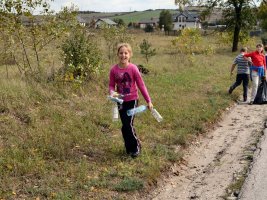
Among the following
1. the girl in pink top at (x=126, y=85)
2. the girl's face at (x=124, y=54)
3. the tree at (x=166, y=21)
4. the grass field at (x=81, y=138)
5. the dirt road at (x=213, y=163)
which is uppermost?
the tree at (x=166, y=21)

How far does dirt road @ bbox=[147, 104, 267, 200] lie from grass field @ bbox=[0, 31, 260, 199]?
238mm

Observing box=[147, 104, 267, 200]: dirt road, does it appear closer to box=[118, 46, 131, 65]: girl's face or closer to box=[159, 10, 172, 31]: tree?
box=[118, 46, 131, 65]: girl's face

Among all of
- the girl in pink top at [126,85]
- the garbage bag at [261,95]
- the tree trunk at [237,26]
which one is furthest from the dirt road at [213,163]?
the tree trunk at [237,26]

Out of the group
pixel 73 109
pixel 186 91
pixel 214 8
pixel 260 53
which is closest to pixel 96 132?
pixel 73 109

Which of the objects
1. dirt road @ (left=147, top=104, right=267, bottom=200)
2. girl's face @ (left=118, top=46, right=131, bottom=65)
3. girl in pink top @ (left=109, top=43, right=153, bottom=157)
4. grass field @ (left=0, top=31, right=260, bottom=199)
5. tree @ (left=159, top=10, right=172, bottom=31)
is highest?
tree @ (left=159, top=10, right=172, bottom=31)

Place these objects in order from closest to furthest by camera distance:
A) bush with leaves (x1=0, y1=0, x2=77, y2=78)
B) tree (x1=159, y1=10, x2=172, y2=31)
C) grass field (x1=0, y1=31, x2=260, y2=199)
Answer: grass field (x1=0, y1=31, x2=260, y2=199)
bush with leaves (x1=0, y1=0, x2=77, y2=78)
tree (x1=159, y1=10, x2=172, y2=31)

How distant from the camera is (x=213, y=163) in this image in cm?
704

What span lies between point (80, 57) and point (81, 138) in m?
4.34

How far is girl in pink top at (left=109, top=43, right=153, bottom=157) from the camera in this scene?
6180 millimetres

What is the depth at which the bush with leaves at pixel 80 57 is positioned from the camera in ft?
35.8

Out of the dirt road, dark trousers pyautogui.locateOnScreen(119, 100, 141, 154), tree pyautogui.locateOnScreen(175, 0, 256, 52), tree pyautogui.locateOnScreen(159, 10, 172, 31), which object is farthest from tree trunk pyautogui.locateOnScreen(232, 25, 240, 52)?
tree pyautogui.locateOnScreen(159, 10, 172, 31)

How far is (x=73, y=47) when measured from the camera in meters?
11.0

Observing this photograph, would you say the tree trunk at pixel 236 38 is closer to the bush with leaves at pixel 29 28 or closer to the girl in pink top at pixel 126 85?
the bush with leaves at pixel 29 28

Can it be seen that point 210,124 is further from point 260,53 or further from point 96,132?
point 260,53
